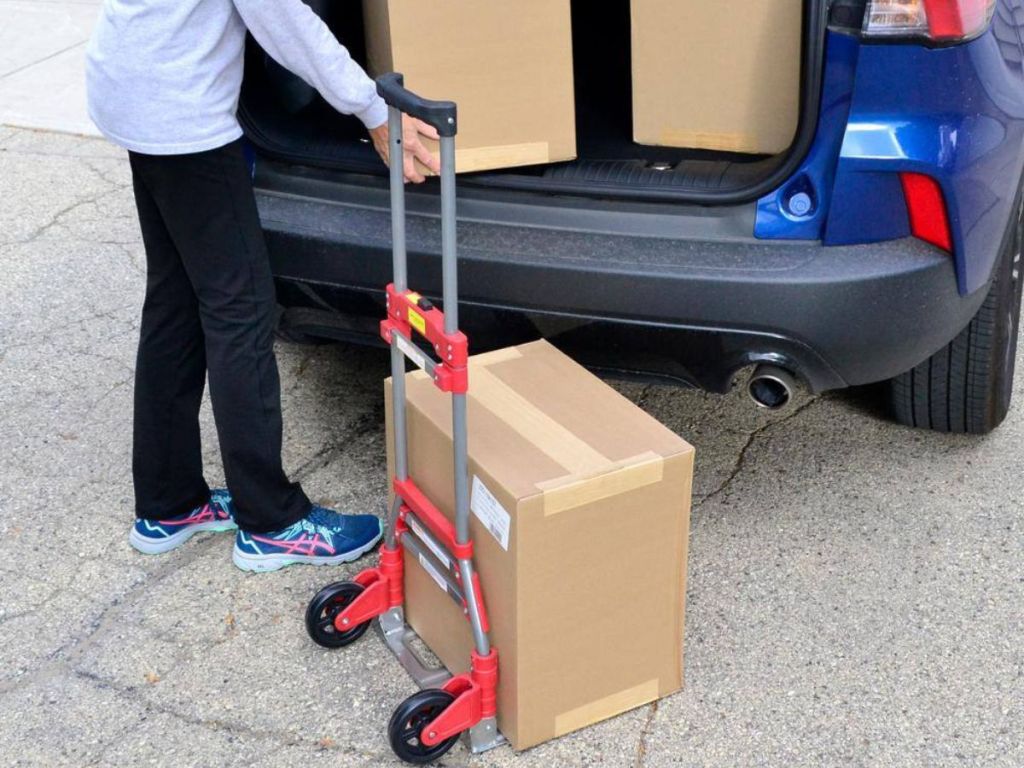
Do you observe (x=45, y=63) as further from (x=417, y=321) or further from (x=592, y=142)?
(x=417, y=321)

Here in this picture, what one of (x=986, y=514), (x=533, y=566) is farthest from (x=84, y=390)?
(x=986, y=514)

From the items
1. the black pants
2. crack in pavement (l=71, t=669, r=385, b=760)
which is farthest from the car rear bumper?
crack in pavement (l=71, t=669, r=385, b=760)

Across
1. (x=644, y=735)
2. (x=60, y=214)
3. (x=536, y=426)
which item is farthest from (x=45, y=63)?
(x=644, y=735)

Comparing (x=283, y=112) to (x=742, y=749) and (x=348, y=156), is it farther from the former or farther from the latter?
(x=742, y=749)

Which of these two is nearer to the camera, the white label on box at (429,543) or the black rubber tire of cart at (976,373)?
the white label on box at (429,543)

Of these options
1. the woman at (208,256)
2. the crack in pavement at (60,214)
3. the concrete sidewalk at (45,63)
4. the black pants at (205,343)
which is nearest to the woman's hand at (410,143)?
the woman at (208,256)

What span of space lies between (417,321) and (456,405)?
0.59 feet

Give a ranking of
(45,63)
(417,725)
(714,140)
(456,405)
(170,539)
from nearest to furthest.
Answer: (456,405) < (417,725) < (714,140) < (170,539) < (45,63)

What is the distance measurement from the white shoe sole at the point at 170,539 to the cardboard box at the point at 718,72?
4.23 feet

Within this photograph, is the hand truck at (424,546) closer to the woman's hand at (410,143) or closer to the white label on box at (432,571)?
the white label on box at (432,571)

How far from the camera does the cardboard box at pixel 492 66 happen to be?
2.67 meters

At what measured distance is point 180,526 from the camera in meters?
2.95

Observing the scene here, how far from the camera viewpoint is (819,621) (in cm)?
266

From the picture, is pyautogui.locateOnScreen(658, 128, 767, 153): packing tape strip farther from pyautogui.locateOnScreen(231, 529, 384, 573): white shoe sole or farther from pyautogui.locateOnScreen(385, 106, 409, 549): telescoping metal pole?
pyautogui.locateOnScreen(231, 529, 384, 573): white shoe sole
